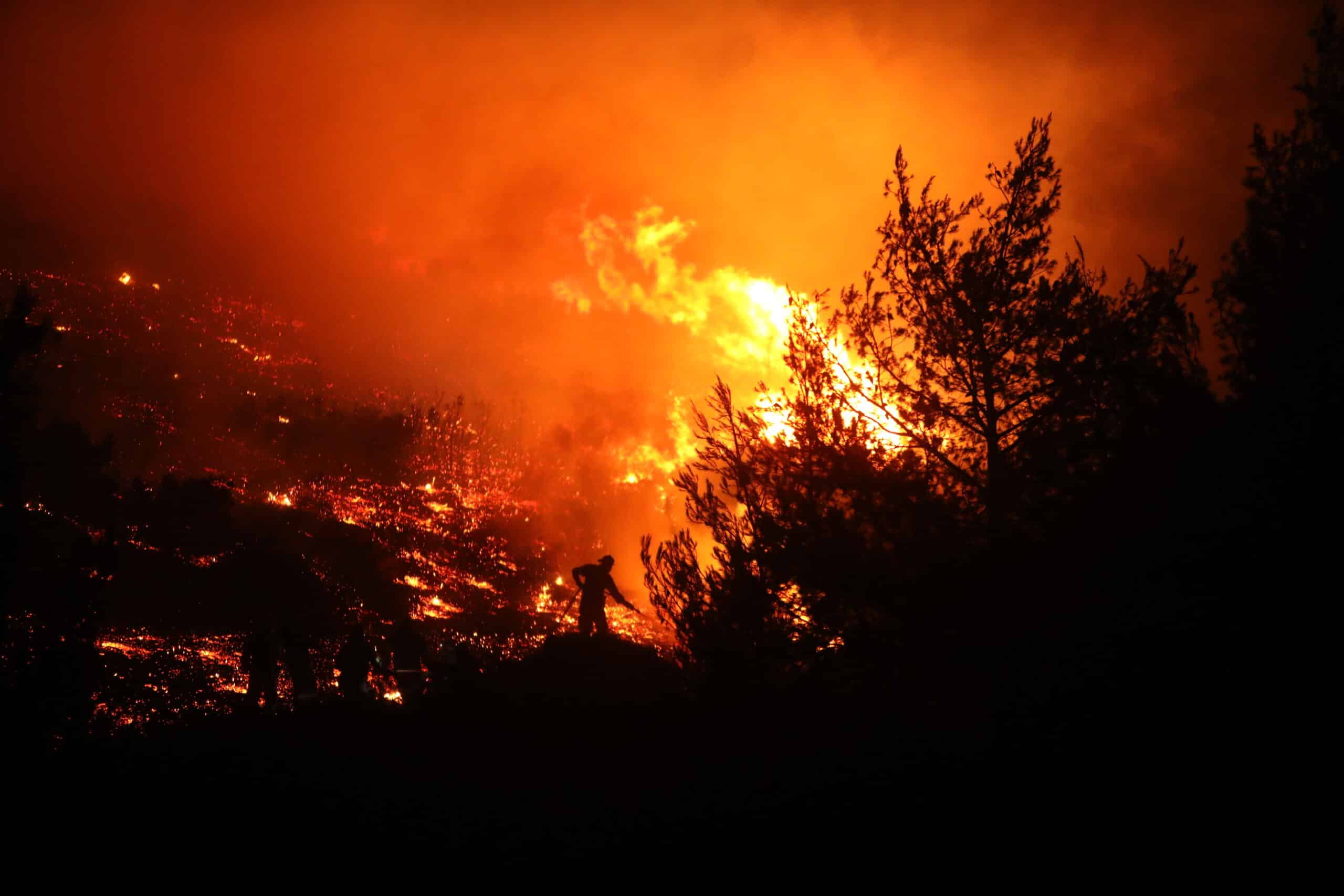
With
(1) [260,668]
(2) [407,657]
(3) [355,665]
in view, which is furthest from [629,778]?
(1) [260,668]

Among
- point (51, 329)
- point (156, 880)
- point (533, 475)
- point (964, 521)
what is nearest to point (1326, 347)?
point (964, 521)

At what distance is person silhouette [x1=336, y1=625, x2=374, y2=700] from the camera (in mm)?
14164

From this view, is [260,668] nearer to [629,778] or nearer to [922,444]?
[629,778]

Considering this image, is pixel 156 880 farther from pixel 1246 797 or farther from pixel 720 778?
pixel 1246 797

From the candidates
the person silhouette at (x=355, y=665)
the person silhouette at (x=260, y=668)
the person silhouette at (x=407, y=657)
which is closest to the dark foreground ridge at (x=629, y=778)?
the person silhouette at (x=355, y=665)

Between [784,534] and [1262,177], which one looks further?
[784,534]

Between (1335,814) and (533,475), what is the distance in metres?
148

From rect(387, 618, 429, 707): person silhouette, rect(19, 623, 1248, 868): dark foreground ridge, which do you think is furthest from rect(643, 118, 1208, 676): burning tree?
rect(387, 618, 429, 707): person silhouette

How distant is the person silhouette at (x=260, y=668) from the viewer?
1551cm

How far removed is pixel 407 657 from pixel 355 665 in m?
1.05

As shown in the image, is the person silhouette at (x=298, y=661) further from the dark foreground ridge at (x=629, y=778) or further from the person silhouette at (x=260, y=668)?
the dark foreground ridge at (x=629, y=778)

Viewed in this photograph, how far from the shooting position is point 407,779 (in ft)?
33.6

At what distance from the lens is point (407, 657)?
15.1 m

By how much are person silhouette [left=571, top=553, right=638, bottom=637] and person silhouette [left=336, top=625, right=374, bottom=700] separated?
4479 millimetres
